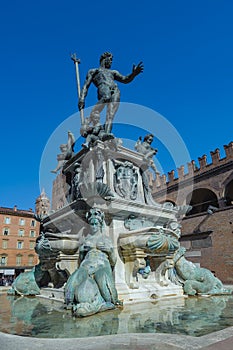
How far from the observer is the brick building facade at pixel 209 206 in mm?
21406

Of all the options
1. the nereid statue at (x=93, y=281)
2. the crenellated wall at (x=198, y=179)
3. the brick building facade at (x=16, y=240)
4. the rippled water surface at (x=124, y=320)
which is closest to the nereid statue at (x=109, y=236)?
the nereid statue at (x=93, y=281)

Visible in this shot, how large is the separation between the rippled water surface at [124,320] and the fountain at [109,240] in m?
0.26

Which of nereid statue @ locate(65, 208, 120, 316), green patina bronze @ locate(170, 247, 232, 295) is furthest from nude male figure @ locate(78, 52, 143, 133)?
green patina bronze @ locate(170, 247, 232, 295)

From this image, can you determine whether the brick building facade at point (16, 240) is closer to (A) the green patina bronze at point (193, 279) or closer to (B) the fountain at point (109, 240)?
(B) the fountain at point (109, 240)

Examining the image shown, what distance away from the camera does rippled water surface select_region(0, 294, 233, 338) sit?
9.94 ft

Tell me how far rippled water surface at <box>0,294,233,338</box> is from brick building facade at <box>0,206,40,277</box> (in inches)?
1624

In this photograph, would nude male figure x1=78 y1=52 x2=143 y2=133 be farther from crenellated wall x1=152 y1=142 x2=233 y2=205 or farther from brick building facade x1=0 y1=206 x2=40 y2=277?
brick building facade x1=0 y1=206 x2=40 y2=277

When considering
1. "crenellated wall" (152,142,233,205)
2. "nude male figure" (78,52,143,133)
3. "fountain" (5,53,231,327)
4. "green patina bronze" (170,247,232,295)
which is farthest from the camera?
"crenellated wall" (152,142,233,205)

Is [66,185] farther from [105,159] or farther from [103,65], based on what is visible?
[103,65]

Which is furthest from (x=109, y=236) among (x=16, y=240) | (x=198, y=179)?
(x=16, y=240)

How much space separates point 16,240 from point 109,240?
44281mm

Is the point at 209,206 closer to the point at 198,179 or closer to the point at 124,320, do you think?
the point at 198,179

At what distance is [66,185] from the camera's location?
8.36 metres

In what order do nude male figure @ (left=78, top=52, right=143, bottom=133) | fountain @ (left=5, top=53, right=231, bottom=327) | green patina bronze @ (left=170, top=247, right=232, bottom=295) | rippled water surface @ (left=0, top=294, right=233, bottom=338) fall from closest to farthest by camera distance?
1. rippled water surface @ (left=0, top=294, right=233, bottom=338)
2. fountain @ (left=5, top=53, right=231, bottom=327)
3. green patina bronze @ (left=170, top=247, right=232, bottom=295)
4. nude male figure @ (left=78, top=52, right=143, bottom=133)
